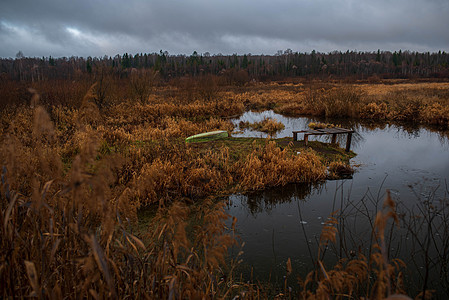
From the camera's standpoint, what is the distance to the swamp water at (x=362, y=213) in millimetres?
3654

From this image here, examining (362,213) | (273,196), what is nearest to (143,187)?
(362,213)

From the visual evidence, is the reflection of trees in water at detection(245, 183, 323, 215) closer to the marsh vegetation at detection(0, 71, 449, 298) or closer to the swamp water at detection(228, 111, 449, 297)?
the swamp water at detection(228, 111, 449, 297)

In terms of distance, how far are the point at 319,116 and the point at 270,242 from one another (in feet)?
46.4

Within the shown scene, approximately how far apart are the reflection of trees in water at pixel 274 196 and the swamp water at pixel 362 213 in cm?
2

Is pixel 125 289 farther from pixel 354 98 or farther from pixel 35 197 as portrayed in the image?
pixel 354 98

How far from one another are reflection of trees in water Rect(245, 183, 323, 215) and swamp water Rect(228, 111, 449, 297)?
0.02 metres

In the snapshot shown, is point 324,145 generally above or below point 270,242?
above

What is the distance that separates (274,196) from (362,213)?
2.47 metres

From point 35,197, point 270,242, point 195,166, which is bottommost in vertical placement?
point 270,242

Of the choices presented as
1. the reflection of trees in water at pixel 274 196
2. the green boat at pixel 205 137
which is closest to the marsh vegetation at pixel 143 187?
the reflection of trees in water at pixel 274 196

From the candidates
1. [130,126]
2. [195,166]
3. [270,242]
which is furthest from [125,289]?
[130,126]

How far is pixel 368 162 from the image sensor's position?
28.8ft

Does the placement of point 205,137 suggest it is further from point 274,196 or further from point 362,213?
point 362,213

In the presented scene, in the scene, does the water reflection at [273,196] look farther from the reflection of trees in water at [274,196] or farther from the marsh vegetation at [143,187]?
the marsh vegetation at [143,187]
